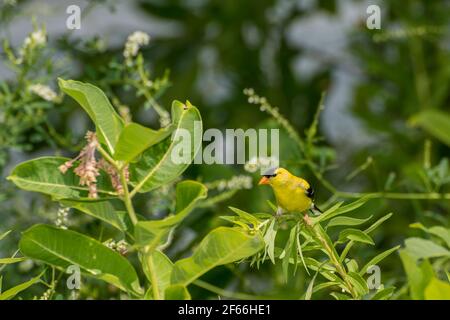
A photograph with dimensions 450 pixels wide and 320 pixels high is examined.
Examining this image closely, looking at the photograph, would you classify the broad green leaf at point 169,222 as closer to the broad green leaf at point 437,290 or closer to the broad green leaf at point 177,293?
the broad green leaf at point 177,293

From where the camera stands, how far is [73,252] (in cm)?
53

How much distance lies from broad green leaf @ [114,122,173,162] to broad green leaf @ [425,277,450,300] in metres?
0.18

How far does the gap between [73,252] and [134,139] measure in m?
0.08

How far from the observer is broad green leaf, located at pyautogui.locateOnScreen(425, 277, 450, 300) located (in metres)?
0.47

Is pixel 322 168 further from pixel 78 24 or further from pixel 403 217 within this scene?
pixel 403 217

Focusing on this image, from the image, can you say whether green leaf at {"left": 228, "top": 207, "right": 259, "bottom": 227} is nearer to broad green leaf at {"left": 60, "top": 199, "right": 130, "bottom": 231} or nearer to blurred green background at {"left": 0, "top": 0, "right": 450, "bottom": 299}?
broad green leaf at {"left": 60, "top": 199, "right": 130, "bottom": 231}

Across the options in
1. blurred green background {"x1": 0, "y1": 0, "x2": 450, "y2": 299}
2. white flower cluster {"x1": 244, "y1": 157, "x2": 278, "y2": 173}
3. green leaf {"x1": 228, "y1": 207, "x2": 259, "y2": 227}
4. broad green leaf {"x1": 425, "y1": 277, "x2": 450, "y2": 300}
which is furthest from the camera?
blurred green background {"x1": 0, "y1": 0, "x2": 450, "y2": 299}

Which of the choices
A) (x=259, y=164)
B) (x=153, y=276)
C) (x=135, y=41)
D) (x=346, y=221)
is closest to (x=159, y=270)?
(x=153, y=276)

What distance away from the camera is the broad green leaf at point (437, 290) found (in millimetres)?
468

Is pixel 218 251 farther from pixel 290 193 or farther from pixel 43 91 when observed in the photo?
pixel 43 91

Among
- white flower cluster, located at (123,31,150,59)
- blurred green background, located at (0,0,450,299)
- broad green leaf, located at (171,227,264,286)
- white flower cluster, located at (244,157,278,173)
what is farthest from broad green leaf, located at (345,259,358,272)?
blurred green background, located at (0,0,450,299)

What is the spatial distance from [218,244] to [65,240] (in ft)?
0.33

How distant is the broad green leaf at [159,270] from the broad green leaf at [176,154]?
46 mm

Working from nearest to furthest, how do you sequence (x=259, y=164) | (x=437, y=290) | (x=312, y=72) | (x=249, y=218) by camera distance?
(x=437, y=290), (x=249, y=218), (x=259, y=164), (x=312, y=72)
